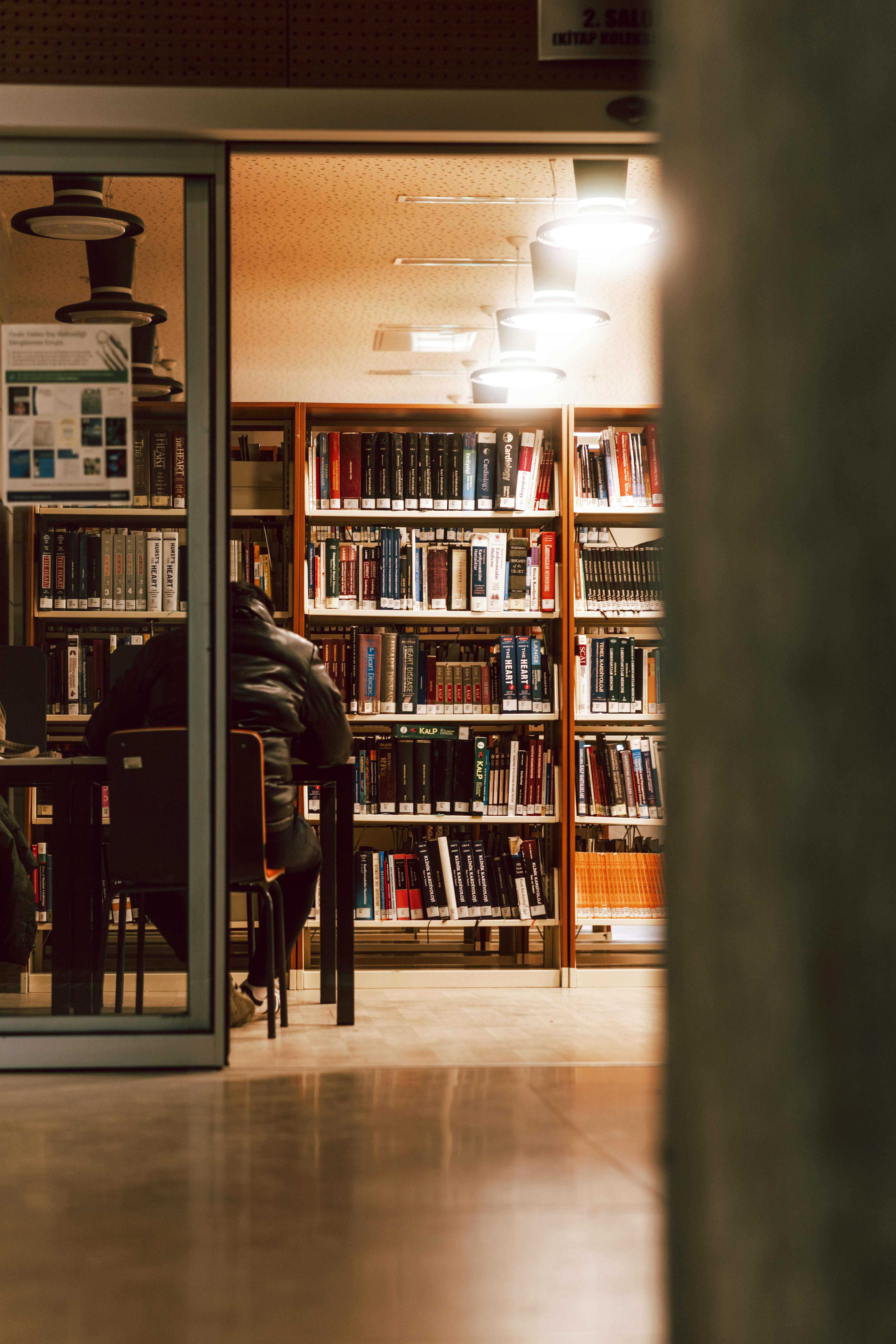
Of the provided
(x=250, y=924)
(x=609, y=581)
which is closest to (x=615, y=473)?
(x=609, y=581)

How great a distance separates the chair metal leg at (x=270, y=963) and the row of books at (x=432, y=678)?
1527 mm

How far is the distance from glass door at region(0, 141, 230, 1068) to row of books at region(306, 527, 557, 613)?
75.9 inches

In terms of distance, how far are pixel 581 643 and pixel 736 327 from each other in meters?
4.74

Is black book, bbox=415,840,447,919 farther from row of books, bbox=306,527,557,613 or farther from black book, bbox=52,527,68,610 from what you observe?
Result: black book, bbox=52,527,68,610

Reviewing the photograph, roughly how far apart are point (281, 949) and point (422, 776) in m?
1.44

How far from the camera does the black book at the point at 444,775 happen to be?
16.9 ft

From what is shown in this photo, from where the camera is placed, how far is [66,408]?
3057 mm

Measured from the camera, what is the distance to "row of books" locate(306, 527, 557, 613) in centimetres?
514

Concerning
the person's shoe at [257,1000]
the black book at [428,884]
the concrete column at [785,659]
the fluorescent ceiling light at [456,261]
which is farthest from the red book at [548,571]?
the concrete column at [785,659]

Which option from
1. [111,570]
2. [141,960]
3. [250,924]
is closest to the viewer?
[141,960]

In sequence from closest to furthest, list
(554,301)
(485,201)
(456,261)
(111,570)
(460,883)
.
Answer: (111,570)
(554,301)
(485,201)
(460,883)
(456,261)

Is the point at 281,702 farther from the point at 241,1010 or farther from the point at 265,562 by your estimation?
the point at 265,562

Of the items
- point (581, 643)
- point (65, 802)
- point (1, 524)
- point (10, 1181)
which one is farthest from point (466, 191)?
point (10, 1181)

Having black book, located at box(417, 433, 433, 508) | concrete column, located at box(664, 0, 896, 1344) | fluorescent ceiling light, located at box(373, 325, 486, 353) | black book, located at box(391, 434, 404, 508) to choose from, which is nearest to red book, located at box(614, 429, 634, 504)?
black book, located at box(417, 433, 433, 508)
